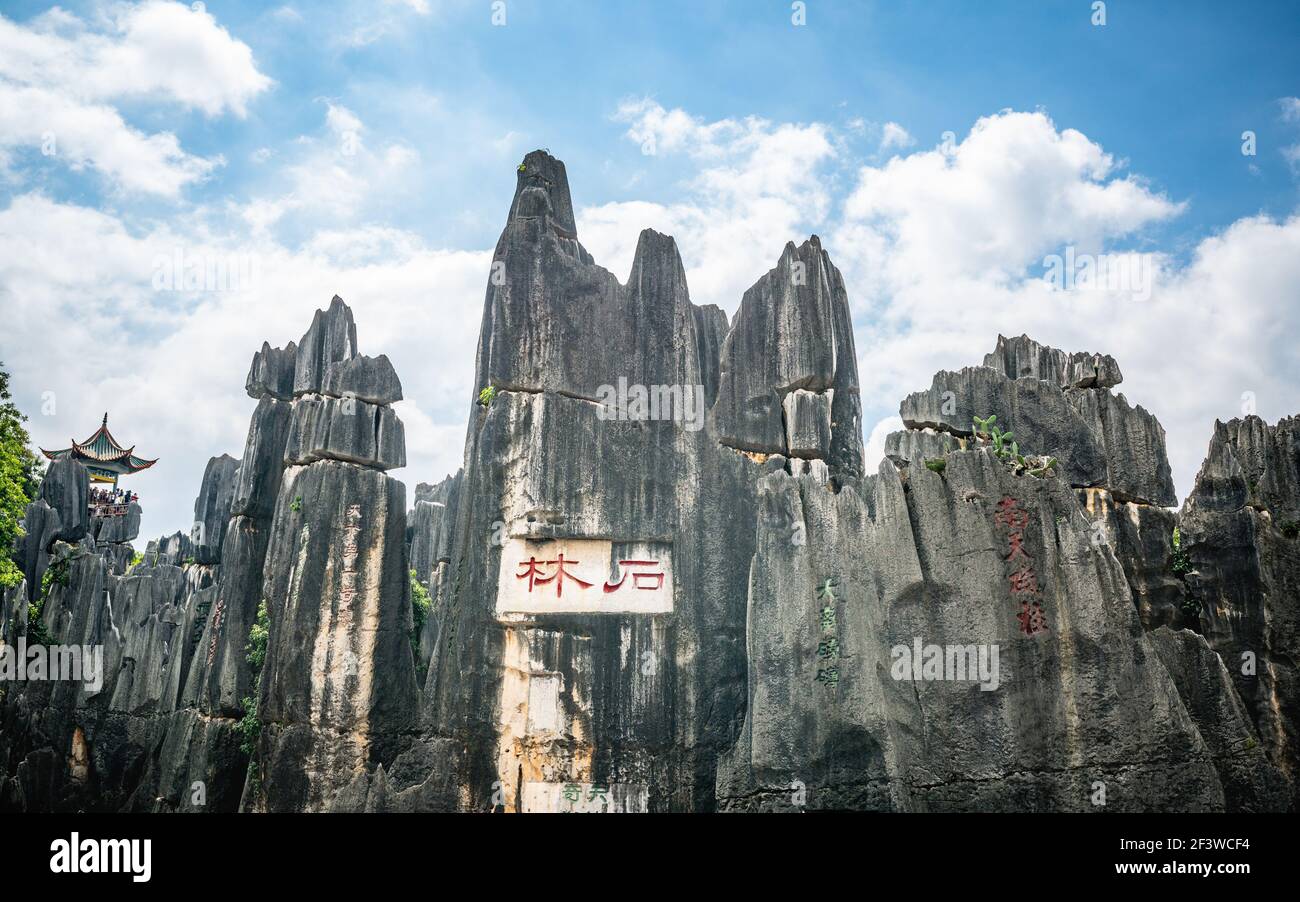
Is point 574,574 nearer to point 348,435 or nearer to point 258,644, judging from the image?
point 348,435

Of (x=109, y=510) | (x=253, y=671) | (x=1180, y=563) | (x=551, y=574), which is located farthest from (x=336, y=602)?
(x=109, y=510)

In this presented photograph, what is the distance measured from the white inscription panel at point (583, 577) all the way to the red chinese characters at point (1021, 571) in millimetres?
4857

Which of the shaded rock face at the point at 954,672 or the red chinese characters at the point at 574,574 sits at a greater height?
the red chinese characters at the point at 574,574

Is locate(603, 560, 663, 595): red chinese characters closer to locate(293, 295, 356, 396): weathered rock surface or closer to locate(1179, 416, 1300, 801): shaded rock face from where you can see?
locate(1179, 416, 1300, 801): shaded rock face

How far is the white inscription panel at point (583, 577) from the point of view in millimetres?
12258

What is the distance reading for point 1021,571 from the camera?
325 inches

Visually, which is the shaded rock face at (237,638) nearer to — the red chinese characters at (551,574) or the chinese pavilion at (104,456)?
the red chinese characters at (551,574)

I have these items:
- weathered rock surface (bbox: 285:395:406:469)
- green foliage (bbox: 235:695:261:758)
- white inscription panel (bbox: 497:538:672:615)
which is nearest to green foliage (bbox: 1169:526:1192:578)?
white inscription panel (bbox: 497:538:672:615)

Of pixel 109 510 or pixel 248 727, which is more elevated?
pixel 109 510

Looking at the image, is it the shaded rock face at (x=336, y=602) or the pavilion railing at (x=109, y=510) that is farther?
the pavilion railing at (x=109, y=510)

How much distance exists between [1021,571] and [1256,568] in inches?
132

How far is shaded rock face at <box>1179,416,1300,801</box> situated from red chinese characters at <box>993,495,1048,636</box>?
122 inches

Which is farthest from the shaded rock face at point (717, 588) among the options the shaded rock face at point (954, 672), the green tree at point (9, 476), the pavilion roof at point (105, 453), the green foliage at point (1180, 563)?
the pavilion roof at point (105, 453)
